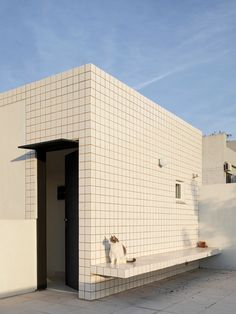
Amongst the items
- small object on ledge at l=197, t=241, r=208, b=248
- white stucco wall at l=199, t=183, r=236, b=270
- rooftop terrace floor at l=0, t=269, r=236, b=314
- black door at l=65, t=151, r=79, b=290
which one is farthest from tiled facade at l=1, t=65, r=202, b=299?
white stucco wall at l=199, t=183, r=236, b=270

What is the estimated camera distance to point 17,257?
24.7ft

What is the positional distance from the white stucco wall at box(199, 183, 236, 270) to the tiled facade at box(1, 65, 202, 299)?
5.82 ft

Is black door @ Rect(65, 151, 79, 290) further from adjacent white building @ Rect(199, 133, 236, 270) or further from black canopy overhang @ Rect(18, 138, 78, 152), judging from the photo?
adjacent white building @ Rect(199, 133, 236, 270)

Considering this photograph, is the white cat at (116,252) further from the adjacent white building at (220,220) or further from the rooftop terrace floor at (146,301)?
the adjacent white building at (220,220)

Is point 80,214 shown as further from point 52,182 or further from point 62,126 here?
point 52,182

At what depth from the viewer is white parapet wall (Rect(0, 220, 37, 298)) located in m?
7.25

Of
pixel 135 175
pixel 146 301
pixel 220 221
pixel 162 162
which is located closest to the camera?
pixel 146 301

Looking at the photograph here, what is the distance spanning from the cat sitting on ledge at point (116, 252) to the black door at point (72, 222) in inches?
35.8

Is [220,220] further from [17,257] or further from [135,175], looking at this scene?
[17,257]

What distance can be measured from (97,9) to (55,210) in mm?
5159

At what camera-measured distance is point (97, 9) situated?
8945 mm

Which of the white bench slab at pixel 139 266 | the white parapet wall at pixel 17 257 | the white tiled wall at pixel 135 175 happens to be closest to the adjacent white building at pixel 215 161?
the white tiled wall at pixel 135 175

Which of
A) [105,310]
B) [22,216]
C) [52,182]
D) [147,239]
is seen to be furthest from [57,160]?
[105,310]

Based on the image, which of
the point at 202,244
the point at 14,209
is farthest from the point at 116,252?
the point at 202,244
